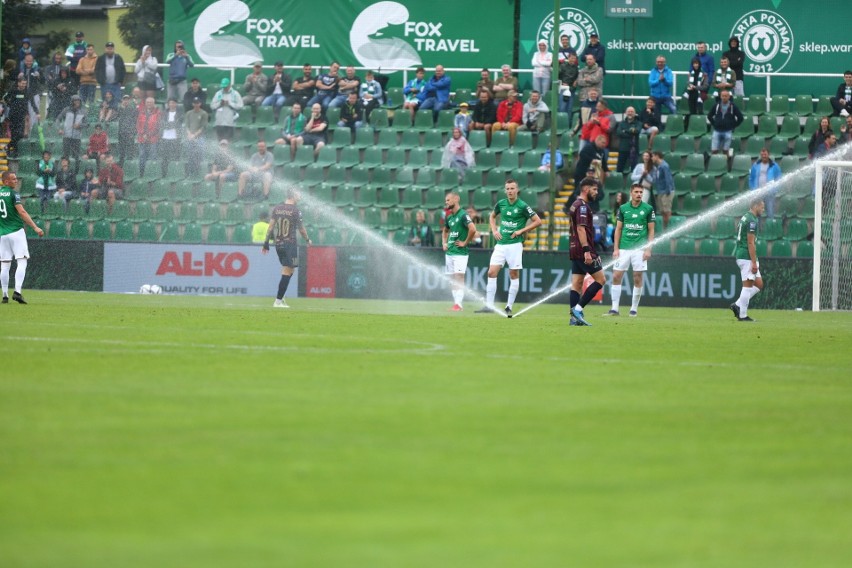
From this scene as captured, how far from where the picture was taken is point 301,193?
3581 cm

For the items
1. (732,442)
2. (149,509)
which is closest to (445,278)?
(732,442)

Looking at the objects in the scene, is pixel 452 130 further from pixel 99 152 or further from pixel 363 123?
pixel 99 152

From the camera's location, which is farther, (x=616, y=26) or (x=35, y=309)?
(x=616, y=26)

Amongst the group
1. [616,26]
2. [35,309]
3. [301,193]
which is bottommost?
[35,309]

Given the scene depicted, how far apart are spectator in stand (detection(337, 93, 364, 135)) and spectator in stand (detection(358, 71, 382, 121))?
167 millimetres

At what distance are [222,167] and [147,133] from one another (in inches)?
83.1

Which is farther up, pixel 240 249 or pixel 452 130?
pixel 452 130

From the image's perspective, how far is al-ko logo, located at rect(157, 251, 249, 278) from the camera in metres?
32.9

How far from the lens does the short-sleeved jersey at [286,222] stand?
25.4 metres

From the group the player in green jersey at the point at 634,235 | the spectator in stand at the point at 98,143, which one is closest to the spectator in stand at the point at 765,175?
the player in green jersey at the point at 634,235

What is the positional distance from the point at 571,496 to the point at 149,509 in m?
1.90

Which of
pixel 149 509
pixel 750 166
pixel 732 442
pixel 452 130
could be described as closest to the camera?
pixel 149 509

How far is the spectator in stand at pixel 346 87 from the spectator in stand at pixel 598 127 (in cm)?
667

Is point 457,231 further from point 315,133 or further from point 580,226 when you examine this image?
point 315,133
